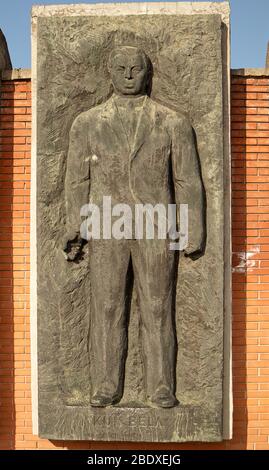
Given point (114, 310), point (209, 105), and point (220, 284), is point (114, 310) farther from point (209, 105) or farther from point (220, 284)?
point (209, 105)

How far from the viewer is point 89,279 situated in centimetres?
364

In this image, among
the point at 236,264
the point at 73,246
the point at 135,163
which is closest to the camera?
the point at 135,163

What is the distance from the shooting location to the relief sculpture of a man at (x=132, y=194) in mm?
3533

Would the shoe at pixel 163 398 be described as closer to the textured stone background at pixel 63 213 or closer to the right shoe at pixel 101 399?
the textured stone background at pixel 63 213

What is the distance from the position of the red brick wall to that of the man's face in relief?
79 cm

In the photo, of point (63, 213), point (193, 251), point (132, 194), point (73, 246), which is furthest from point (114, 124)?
point (193, 251)

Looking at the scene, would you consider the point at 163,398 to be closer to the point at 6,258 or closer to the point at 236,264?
the point at 236,264

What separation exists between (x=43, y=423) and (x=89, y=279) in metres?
0.99

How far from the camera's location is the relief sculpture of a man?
11.6 ft

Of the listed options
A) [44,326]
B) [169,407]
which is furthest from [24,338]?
[169,407]

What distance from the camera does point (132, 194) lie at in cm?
354

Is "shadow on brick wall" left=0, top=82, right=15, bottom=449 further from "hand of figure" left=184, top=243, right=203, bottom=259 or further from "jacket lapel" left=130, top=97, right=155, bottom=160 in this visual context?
"hand of figure" left=184, top=243, right=203, bottom=259

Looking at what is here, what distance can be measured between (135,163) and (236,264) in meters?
1.08

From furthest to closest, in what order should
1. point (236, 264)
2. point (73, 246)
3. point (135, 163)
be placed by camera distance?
point (236, 264) < point (73, 246) < point (135, 163)
